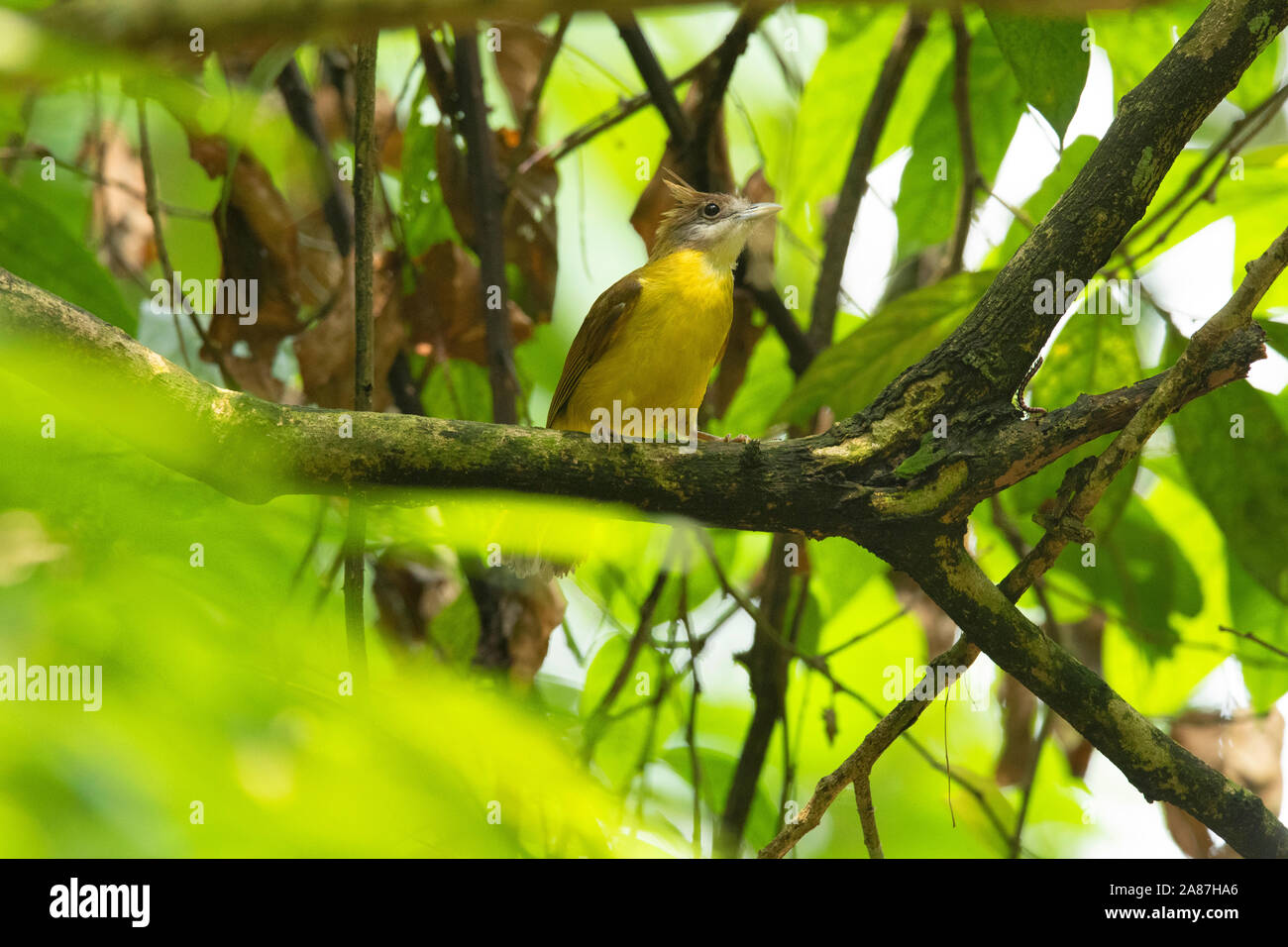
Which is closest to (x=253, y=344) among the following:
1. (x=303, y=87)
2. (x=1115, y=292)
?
(x=303, y=87)

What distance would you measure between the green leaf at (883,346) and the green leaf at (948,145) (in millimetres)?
865

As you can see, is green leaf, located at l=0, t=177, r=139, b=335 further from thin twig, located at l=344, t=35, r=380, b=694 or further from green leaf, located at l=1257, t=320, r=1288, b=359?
green leaf, located at l=1257, t=320, r=1288, b=359

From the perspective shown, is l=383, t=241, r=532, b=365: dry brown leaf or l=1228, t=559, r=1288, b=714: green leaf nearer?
l=1228, t=559, r=1288, b=714: green leaf

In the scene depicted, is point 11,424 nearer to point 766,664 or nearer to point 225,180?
point 225,180

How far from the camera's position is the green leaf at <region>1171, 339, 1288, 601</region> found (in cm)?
255

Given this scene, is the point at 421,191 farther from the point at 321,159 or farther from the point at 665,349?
the point at 665,349

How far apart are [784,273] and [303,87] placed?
206 centimetres
